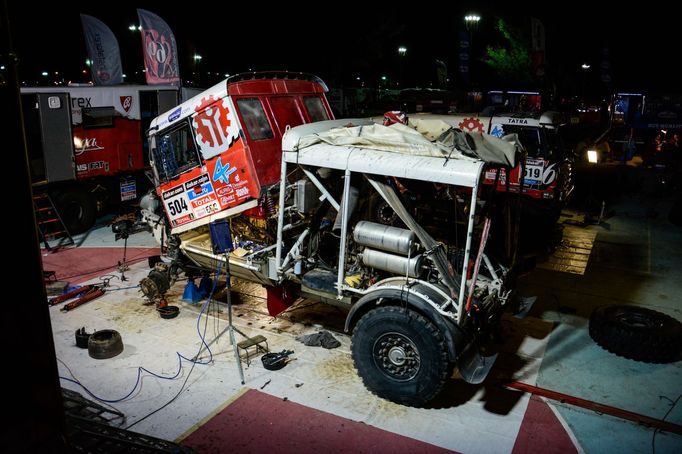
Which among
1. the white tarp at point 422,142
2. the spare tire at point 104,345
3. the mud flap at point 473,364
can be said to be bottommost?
the spare tire at point 104,345

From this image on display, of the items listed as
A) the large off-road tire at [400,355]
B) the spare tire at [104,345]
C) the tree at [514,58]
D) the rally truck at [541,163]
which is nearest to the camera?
the large off-road tire at [400,355]

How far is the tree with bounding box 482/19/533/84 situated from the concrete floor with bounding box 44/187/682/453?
972 inches

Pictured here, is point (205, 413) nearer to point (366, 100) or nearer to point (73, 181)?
point (73, 181)

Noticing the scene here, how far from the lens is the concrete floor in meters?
5.52

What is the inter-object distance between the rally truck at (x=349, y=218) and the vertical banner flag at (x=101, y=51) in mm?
8838

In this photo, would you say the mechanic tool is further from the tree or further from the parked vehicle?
the tree

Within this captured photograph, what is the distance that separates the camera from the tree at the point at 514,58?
102 feet

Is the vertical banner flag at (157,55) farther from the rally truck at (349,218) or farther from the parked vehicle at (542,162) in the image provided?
the parked vehicle at (542,162)

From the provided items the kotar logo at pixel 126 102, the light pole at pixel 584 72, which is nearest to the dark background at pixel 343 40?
the light pole at pixel 584 72

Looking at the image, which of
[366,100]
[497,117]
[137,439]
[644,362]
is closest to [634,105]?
[366,100]

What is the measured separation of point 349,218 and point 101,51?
43.1 ft

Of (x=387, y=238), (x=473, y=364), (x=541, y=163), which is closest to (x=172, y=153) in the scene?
(x=387, y=238)

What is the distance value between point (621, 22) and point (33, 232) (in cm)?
3807

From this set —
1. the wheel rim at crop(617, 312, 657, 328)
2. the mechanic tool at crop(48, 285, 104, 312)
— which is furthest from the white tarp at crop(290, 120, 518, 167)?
the mechanic tool at crop(48, 285, 104, 312)
